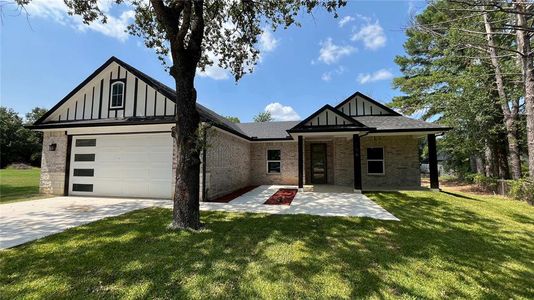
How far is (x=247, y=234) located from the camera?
5.18 metres

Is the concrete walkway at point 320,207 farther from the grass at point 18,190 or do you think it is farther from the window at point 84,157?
the grass at point 18,190

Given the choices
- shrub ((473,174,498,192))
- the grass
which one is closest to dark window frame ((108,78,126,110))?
the grass

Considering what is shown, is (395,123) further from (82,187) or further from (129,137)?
(82,187)

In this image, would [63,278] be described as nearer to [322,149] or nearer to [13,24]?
[13,24]

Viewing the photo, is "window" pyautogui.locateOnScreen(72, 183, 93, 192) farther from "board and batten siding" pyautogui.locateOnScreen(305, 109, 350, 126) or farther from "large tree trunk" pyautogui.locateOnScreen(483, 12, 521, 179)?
"large tree trunk" pyautogui.locateOnScreen(483, 12, 521, 179)

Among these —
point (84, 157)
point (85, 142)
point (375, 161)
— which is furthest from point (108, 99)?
point (375, 161)

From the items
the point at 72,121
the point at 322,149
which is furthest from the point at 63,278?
the point at 322,149

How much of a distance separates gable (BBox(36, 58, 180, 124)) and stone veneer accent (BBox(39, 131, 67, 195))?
2.70ft

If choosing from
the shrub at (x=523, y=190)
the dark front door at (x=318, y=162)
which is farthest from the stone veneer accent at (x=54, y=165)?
the shrub at (x=523, y=190)

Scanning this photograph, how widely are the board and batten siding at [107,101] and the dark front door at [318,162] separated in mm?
8879

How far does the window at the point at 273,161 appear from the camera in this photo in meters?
15.2

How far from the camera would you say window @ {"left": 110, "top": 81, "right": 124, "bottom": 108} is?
32.6 feet

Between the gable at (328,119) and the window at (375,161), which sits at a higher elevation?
the gable at (328,119)

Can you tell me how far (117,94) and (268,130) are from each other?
9447mm
